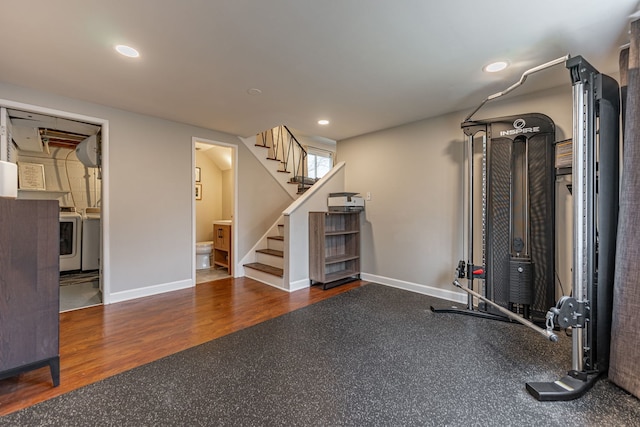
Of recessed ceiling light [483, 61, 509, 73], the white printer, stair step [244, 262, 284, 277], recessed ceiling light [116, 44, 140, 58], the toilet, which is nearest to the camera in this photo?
recessed ceiling light [116, 44, 140, 58]

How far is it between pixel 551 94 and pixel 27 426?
4.39 m

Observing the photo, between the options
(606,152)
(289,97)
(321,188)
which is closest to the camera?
(606,152)

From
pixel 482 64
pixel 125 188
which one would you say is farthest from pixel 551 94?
pixel 125 188

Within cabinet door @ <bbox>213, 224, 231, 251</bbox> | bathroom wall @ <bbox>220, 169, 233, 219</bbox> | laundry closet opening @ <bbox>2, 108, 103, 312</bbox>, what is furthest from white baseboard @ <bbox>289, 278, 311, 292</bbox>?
bathroom wall @ <bbox>220, 169, 233, 219</bbox>

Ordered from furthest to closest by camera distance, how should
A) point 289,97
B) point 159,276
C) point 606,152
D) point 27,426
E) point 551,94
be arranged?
point 159,276
point 289,97
point 551,94
point 606,152
point 27,426

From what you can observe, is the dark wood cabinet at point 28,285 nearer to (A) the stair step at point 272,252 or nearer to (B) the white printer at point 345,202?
(A) the stair step at point 272,252

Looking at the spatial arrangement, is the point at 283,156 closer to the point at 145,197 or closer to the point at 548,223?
the point at 145,197

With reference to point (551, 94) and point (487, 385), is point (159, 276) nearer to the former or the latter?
point (487, 385)

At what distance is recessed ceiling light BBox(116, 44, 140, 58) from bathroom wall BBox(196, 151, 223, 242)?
3.43 m

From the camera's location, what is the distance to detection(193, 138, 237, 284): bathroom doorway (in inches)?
176

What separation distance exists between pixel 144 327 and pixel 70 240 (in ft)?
10.4

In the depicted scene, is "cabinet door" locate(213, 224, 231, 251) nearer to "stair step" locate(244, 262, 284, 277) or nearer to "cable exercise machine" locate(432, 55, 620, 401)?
"stair step" locate(244, 262, 284, 277)

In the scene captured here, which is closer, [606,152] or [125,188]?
[606,152]

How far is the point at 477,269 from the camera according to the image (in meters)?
2.67
